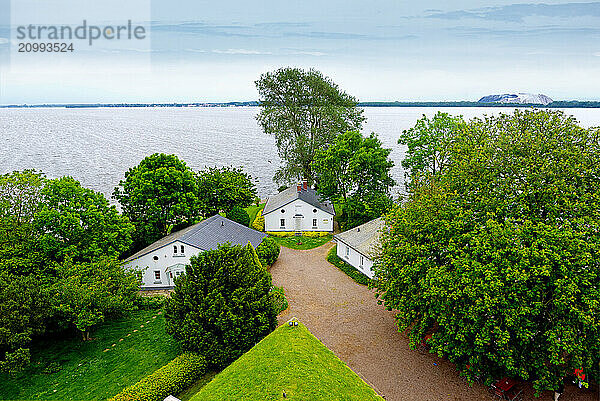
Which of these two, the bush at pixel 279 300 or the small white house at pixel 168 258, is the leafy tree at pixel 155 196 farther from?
the bush at pixel 279 300

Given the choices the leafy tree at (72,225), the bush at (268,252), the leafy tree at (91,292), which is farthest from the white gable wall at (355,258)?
the leafy tree at (72,225)

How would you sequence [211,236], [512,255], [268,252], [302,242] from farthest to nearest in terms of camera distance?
[302,242] → [268,252] → [211,236] → [512,255]

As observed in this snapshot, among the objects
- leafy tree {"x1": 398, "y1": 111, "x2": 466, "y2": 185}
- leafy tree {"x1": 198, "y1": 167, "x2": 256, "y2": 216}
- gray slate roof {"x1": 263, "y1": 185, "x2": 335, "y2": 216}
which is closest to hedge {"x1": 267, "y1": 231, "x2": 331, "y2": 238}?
gray slate roof {"x1": 263, "y1": 185, "x2": 335, "y2": 216}

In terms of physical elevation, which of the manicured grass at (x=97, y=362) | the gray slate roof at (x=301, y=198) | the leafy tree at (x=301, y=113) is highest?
the leafy tree at (x=301, y=113)

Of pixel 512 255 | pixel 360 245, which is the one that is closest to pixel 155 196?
pixel 360 245

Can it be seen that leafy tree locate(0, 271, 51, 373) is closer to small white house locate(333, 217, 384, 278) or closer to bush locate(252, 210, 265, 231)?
small white house locate(333, 217, 384, 278)

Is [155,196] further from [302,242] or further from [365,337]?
[365,337]

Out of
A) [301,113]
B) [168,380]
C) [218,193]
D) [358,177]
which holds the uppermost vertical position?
[301,113]
